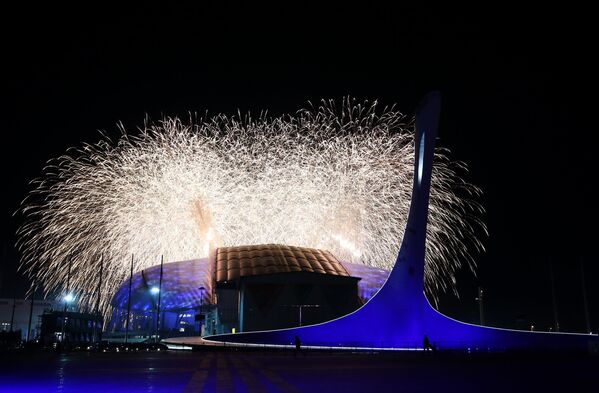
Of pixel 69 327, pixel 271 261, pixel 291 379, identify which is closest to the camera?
pixel 291 379

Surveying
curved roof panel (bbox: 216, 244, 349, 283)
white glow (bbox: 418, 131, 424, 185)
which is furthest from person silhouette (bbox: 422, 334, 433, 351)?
curved roof panel (bbox: 216, 244, 349, 283)

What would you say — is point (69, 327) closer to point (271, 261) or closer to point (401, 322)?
point (271, 261)

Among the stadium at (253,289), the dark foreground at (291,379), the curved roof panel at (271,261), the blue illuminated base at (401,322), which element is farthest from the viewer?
the curved roof panel at (271,261)

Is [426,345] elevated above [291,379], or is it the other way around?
[426,345]

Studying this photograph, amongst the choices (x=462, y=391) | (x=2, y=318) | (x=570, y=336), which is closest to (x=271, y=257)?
(x=570, y=336)

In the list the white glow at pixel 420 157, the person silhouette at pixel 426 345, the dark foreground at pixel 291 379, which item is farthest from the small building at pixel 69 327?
the dark foreground at pixel 291 379

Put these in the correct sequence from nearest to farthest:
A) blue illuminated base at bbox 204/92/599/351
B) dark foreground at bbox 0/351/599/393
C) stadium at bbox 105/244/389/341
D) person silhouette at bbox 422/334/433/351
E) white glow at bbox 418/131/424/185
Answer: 1. dark foreground at bbox 0/351/599/393
2. person silhouette at bbox 422/334/433/351
3. white glow at bbox 418/131/424/185
4. blue illuminated base at bbox 204/92/599/351
5. stadium at bbox 105/244/389/341

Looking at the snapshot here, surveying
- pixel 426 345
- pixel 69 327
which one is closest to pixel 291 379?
pixel 426 345

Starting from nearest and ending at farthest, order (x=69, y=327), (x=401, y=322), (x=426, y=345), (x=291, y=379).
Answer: (x=291, y=379), (x=426, y=345), (x=401, y=322), (x=69, y=327)

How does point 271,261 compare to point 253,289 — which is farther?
point 271,261

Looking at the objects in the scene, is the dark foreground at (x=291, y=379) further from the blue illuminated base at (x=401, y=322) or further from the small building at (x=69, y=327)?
the small building at (x=69, y=327)

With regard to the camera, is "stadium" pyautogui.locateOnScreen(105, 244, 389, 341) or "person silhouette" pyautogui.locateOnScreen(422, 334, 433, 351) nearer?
"person silhouette" pyautogui.locateOnScreen(422, 334, 433, 351)

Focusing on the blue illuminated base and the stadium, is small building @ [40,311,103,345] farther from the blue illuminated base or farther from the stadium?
the blue illuminated base

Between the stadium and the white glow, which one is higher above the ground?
the white glow
